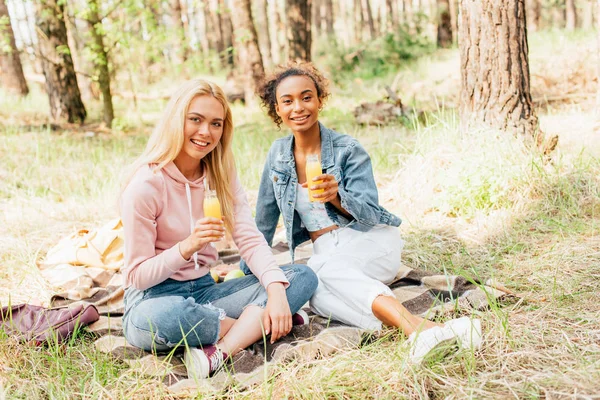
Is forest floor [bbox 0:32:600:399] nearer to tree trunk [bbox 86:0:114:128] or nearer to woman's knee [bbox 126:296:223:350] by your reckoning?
woman's knee [bbox 126:296:223:350]

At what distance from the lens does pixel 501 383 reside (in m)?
2.03

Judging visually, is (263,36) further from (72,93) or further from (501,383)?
(501,383)

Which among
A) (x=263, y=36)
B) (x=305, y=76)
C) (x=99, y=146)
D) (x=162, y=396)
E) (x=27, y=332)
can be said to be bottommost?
(x=162, y=396)

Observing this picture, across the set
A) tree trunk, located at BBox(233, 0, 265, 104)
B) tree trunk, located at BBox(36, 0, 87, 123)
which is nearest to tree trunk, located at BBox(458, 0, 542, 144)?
tree trunk, located at BBox(233, 0, 265, 104)

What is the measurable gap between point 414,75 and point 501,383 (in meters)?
9.90

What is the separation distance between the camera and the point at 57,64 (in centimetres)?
843

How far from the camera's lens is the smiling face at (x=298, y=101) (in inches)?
121

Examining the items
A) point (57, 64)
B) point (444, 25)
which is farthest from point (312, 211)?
point (444, 25)

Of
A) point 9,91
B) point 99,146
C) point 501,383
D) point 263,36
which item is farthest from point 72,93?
point 263,36

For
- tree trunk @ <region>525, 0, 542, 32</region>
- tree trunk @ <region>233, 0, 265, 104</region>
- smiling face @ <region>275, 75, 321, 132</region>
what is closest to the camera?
smiling face @ <region>275, 75, 321, 132</region>

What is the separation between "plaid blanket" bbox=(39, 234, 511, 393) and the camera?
2383mm

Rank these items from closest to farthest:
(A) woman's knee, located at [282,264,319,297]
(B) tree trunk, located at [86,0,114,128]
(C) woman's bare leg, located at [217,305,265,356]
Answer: (C) woman's bare leg, located at [217,305,265,356]
(A) woman's knee, located at [282,264,319,297]
(B) tree trunk, located at [86,0,114,128]

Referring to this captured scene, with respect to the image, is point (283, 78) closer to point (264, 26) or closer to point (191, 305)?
point (191, 305)

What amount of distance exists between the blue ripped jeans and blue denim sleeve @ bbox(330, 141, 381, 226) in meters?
0.43
